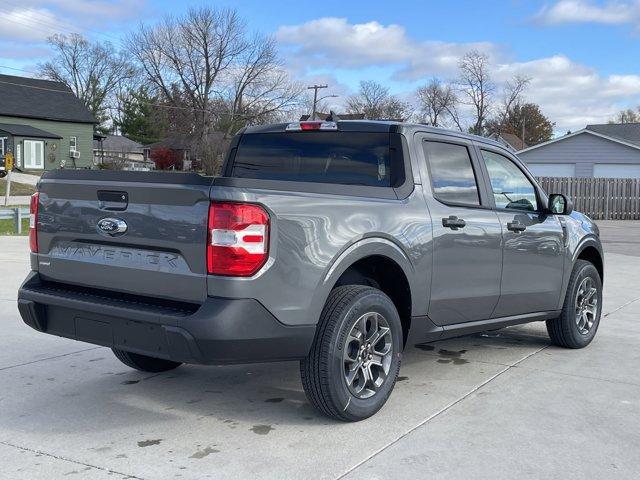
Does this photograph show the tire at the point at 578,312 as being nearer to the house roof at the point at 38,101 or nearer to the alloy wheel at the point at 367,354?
the alloy wheel at the point at 367,354

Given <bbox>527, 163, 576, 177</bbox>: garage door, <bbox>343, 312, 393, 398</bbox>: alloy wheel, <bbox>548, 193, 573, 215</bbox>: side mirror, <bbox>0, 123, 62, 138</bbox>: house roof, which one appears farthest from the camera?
<bbox>0, 123, 62, 138</bbox>: house roof

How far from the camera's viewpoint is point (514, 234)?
5.66 metres

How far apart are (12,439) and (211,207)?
1.80m

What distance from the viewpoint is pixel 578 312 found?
6.59 meters

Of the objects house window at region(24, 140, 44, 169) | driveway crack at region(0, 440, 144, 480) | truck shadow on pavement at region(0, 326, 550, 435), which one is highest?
house window at region(24, 140, 44, 169)

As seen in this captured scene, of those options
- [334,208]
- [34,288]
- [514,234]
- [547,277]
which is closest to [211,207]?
[334,208]

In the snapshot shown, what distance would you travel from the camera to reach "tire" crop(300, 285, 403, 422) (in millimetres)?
4180

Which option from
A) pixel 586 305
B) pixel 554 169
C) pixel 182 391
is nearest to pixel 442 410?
pixel 182 391

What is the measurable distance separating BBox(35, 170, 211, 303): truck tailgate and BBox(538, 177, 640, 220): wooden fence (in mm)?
26490

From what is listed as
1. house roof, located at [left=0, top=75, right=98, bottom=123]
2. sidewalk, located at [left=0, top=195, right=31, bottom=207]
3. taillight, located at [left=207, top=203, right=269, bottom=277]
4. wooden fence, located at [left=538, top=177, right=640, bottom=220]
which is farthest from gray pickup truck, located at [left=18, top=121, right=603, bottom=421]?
house roof, located at [left=0, top=75, right=98, bottom=123]

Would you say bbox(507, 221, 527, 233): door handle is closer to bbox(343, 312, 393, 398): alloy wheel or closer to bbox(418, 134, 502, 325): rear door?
bbox(418, 134, 502, 325): rear door

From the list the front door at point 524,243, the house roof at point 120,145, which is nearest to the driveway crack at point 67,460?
the front door at point 524,243

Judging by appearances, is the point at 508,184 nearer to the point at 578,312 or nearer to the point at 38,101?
the point at 578,312

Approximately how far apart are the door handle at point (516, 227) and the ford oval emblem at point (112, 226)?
2.95 metres
